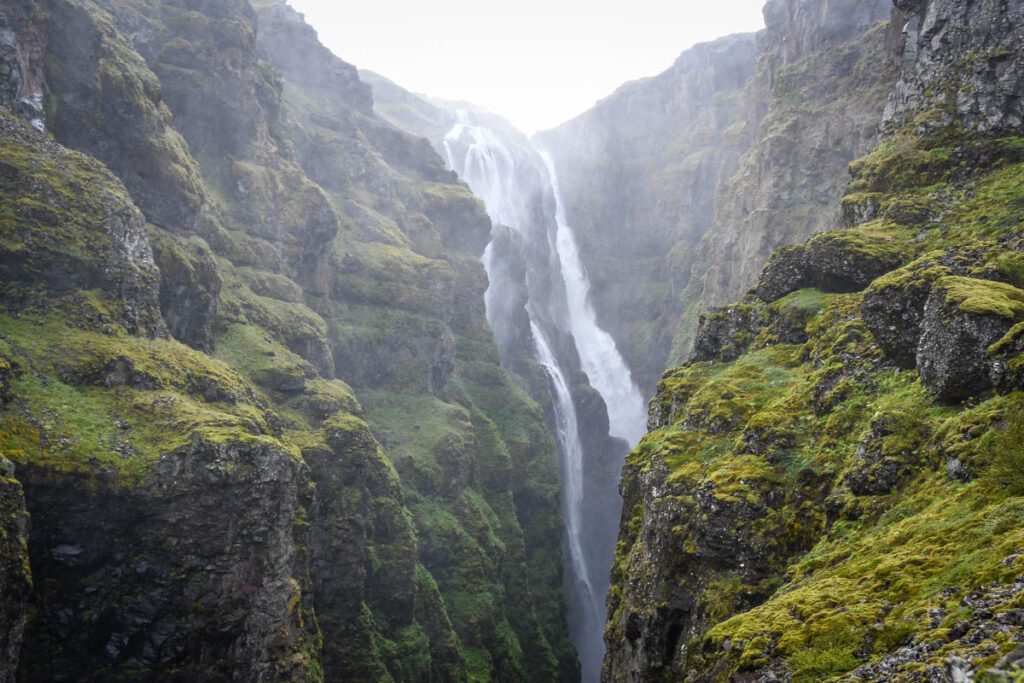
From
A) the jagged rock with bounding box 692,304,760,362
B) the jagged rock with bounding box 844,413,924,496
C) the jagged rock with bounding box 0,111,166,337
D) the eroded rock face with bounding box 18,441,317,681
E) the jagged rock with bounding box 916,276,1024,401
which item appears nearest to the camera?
the jagged rock with bounding box 916,276,1024,401

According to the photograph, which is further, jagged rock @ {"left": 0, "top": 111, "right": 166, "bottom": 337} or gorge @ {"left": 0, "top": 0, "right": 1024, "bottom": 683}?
jagged rock @ {"left": 0, "top": 111, "right": 166, "bottom": 337}

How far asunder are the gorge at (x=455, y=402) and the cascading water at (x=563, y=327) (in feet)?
3.14

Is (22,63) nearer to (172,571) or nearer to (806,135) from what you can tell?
(172,571)

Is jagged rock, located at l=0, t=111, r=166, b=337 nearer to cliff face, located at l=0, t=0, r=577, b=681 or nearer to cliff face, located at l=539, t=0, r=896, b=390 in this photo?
cliff face, located at l=0, t=0, r=577, b=681

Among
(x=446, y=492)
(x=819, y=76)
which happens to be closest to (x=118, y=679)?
(x=446, y=492)

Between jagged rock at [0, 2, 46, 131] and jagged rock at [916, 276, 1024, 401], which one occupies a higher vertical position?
jagged rock at [0, 2, 46, 131]

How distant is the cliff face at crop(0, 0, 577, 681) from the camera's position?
25.4 meters

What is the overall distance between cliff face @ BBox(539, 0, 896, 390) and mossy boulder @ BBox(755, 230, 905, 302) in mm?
26839

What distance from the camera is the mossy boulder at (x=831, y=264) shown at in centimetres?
2188

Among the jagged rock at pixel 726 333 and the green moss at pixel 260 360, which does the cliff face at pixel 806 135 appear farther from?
the green moss at pixel 260 360

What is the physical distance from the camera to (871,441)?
49.6ft

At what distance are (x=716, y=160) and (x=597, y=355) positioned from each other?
1607 inches

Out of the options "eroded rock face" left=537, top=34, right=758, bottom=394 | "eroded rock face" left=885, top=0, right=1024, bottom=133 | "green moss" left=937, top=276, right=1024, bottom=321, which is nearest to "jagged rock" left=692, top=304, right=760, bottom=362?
"eroded rock face" left=885, top=0, right=1024, bottom=133

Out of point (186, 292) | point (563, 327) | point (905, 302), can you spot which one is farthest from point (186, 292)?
point (563, 327)
